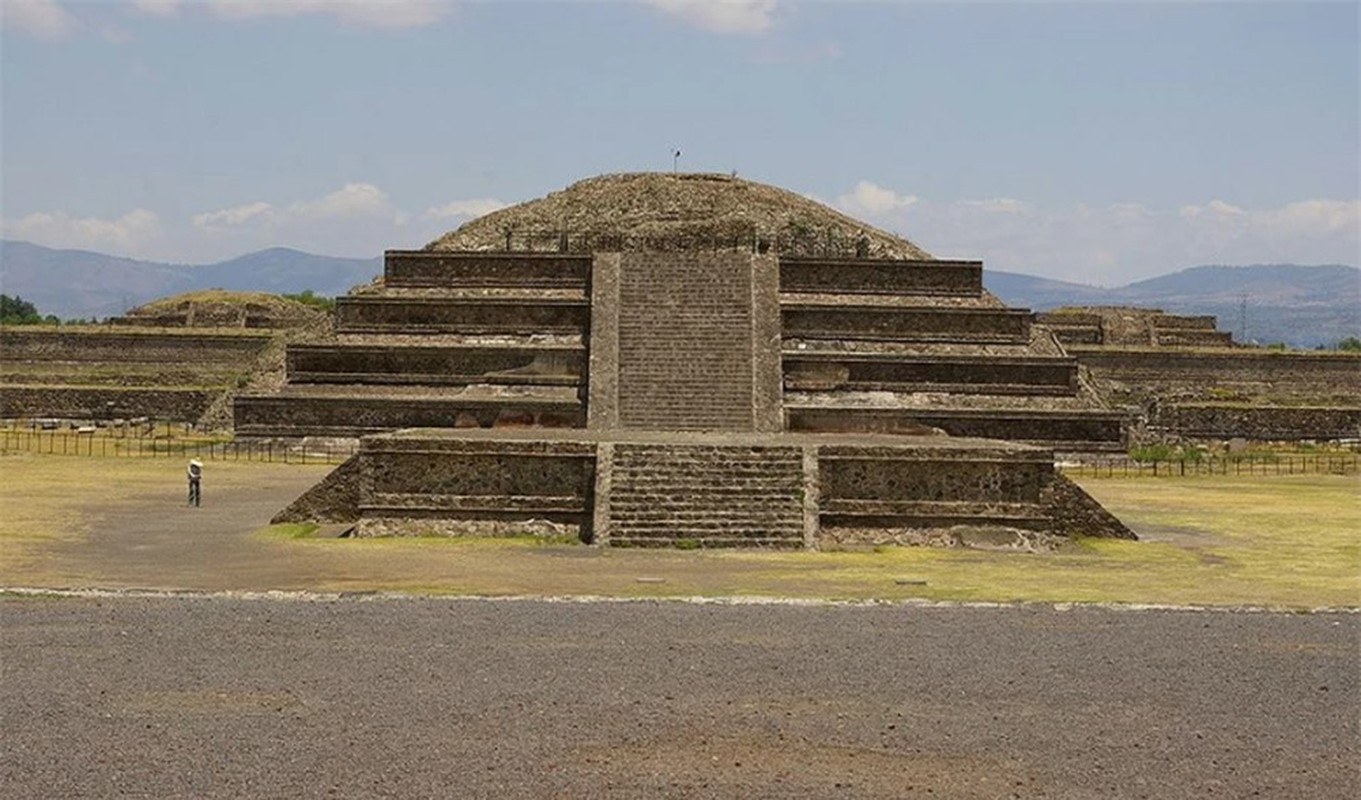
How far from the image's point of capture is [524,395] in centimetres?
3669

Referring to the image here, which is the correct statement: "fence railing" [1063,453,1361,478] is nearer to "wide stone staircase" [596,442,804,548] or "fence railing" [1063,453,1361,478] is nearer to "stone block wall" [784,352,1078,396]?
"stone block wall" [784,352,1078,396]

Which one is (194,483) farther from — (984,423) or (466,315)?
(984,423)

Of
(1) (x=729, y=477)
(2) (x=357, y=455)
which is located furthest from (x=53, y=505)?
(1) (x=729, y=477)

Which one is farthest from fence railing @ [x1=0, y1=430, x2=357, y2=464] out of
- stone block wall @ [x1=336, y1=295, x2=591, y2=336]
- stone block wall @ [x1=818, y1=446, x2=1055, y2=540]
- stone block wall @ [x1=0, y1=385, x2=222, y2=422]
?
stone block wall @ [x1=818, y1=446, x2=1055, y2=540]

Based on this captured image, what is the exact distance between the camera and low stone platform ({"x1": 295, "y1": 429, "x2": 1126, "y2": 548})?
23.2 m

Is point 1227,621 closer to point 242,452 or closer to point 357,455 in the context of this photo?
point 357,455

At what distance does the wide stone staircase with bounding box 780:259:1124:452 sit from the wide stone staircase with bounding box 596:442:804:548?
11215 mm

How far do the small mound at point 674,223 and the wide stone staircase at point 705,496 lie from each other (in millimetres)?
25443

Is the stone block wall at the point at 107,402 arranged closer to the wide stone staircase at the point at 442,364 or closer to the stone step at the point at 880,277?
the wide stone staircase at the point at 442,364

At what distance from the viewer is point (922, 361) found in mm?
37656

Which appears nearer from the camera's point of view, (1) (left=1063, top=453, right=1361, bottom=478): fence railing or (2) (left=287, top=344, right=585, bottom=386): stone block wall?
(1) (left=1063, top=453, right=1361, bottom=478): fence railing

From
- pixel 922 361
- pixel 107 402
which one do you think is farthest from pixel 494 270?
pixel 107 402

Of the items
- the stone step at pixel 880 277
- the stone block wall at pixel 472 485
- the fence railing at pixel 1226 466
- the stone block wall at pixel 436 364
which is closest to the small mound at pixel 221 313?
the stone block wall at pixel 436 364

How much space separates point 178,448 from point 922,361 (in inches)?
701
